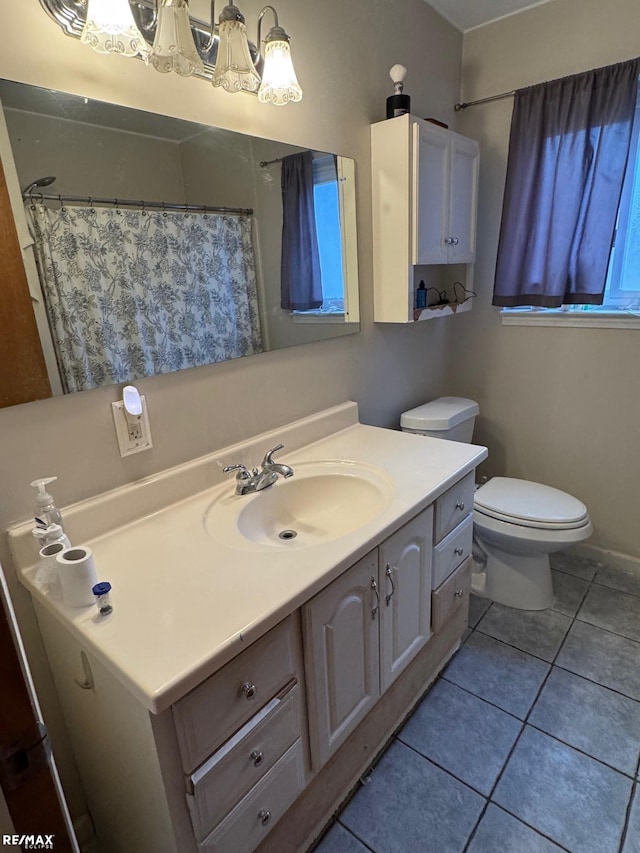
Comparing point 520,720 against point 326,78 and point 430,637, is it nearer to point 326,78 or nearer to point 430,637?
point 430,637

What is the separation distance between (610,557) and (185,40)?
247 cm

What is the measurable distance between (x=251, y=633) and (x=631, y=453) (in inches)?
76.5

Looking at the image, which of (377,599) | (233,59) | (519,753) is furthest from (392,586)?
(233,59)

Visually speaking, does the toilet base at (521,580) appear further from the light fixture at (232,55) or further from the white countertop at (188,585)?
the light fixture at (232,55)

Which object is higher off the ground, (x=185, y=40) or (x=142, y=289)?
(x=185, y=40)

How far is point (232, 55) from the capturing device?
109 cm

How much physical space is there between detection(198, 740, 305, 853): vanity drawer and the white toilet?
1176mm

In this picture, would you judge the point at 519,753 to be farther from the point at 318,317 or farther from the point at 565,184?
the point at 565,184

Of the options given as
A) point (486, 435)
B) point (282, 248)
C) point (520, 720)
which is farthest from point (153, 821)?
→ point (486, 435)

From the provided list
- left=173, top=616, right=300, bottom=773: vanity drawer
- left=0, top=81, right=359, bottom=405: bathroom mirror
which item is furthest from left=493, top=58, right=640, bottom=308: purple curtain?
left=173, top=616, right=300, bottom=773: vanity drawer

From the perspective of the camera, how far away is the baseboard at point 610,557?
2131mm

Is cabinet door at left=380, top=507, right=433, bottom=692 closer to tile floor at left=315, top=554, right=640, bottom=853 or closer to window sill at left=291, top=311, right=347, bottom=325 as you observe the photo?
tile floor at left=315, top=554, right=640, bottom=853

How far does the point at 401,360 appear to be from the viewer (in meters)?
2.04

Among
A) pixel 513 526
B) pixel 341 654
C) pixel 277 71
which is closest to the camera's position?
pixel 341 654
